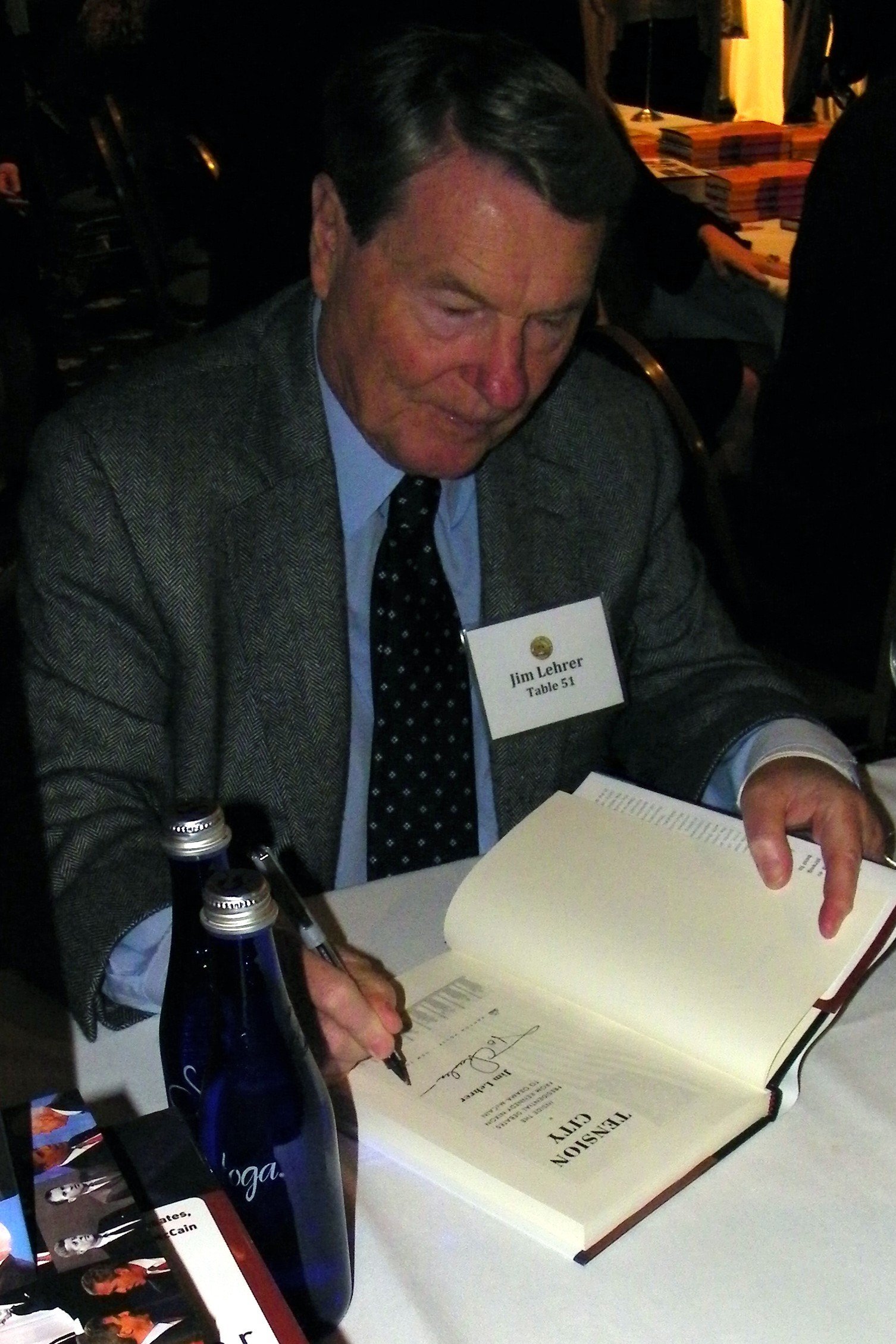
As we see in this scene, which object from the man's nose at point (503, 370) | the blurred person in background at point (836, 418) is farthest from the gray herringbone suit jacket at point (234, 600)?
the blurred person in background at point (836, 418)

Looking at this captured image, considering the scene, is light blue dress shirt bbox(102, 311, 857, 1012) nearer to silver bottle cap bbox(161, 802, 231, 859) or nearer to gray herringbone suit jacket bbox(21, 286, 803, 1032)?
gray herringbone suit jacket bbox(21, 286, 803, 1032)

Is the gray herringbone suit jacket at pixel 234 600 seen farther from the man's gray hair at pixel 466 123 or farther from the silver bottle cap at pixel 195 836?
the silver bottle cap at pixel 195 836

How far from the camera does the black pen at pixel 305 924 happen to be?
884mm

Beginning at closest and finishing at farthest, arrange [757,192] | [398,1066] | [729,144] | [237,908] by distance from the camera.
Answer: [237,908] → [398,1066] → [757,192] → [729,144]

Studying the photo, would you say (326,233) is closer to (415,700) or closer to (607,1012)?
(415,700)

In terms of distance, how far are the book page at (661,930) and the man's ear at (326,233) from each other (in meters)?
0.58

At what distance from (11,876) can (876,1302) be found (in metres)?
2.04

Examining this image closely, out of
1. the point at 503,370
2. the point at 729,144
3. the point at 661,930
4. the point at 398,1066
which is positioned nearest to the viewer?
the point at 398,1066

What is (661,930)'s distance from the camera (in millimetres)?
998

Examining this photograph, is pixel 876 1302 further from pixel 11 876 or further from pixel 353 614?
pixel 11 876

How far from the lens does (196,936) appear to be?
755mm

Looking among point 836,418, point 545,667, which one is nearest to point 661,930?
point 545,667

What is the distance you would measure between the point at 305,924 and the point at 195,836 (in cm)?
25

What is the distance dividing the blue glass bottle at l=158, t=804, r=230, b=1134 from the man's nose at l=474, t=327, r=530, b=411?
655 millimetres
